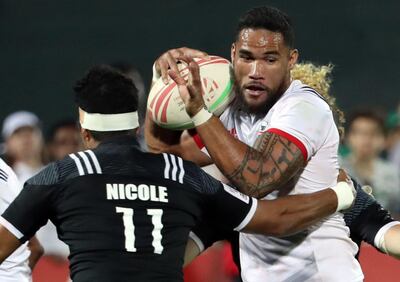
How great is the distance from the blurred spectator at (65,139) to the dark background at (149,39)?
1833mm

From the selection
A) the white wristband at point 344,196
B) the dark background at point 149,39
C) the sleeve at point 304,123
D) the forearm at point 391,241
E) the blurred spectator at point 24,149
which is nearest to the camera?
the sleeve at point 304,123

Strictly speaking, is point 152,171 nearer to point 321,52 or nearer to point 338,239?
point 338,239

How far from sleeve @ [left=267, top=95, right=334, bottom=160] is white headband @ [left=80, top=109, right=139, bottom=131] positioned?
23.0 inches

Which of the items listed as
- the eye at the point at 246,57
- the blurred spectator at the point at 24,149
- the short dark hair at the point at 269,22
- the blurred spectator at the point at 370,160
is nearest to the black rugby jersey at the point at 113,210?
the eye at the point at 246,57

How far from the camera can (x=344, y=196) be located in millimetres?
4434

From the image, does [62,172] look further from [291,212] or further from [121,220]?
[291,212]

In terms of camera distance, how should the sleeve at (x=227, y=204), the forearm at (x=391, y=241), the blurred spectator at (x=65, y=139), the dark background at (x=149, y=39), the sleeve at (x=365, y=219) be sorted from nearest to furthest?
1. the sleeve at (x=227, y=204)
2. the forearm at (x=391, y=241)
3. the sleeve at (x=365, y=219)
4. the blurred spectator at (x=65, y=139)
5. the dark background at (x=149, y=39)

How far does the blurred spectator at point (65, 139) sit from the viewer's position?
8555 millimetres

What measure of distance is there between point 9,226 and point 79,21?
6.77 metres

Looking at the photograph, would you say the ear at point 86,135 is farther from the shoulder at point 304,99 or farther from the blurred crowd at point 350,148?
the blurred crowd at point 350,148

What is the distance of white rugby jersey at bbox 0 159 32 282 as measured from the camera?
522cm

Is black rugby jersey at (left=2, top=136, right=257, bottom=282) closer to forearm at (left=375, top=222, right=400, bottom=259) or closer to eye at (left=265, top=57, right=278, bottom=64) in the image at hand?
eye at (left=265, top=57, right=278, bottom=64)

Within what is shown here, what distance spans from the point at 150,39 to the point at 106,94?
6499mm

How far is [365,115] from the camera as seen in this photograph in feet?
27.3
